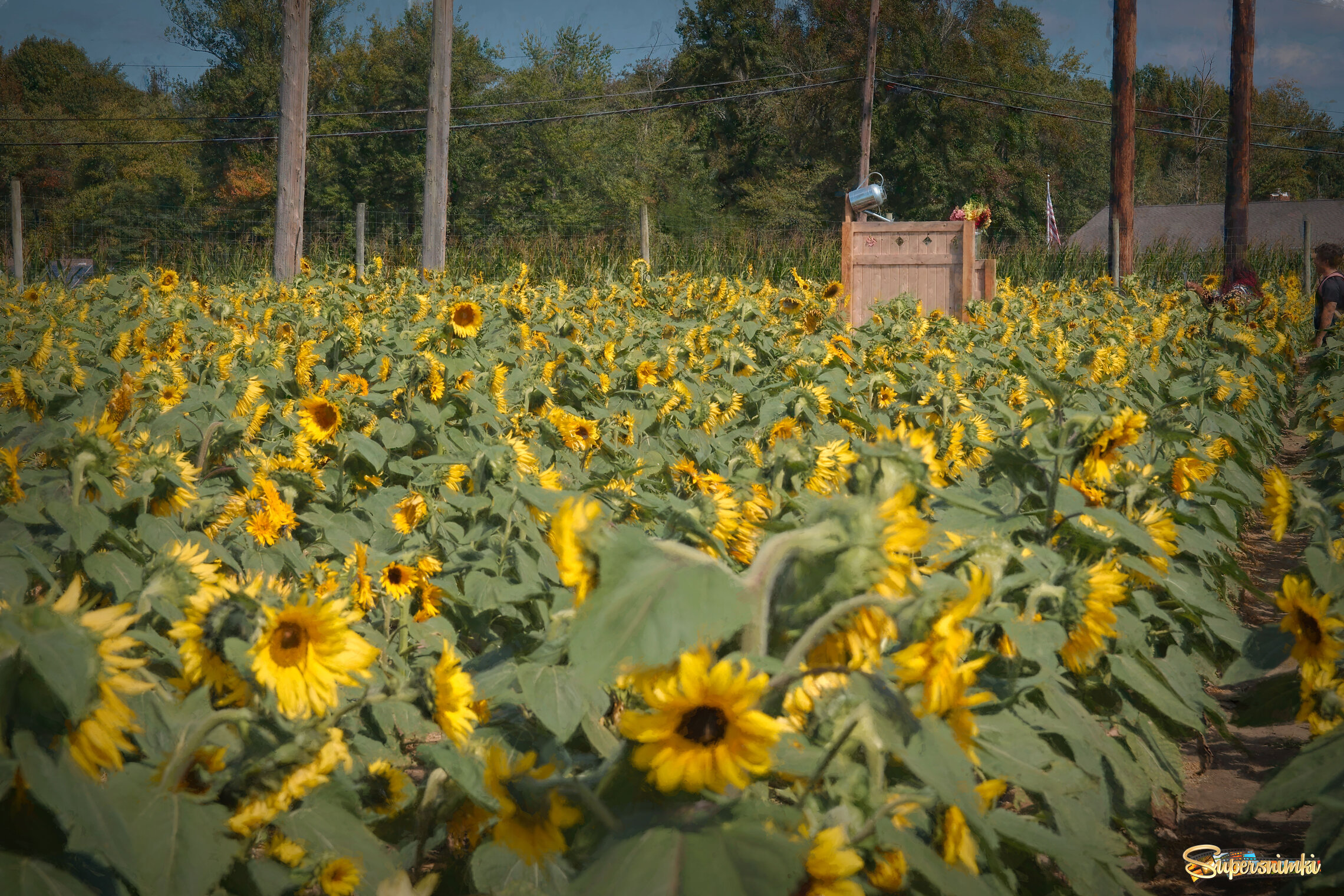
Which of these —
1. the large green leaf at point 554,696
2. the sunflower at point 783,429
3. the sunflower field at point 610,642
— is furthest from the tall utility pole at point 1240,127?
the large green leaf at point 554,696

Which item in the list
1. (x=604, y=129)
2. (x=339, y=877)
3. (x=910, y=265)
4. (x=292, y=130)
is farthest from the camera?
(x=604, y=129)

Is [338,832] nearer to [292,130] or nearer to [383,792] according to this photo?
[383,792]

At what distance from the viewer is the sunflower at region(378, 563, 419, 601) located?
2348mm

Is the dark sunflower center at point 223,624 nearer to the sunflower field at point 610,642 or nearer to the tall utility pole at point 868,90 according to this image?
the sunflower field at point 610,642

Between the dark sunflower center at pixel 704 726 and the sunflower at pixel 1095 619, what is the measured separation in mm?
795

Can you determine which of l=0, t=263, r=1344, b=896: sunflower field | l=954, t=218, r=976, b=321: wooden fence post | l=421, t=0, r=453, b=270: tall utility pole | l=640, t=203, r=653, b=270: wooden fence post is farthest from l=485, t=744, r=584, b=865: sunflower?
l=640, t=203, r=653, b=270: wooden fence post

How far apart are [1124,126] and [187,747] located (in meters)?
18.3

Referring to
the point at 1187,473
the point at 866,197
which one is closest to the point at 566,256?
the point at 866,197

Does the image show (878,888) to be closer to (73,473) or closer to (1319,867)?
(1319,867)

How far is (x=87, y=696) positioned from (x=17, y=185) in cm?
1356

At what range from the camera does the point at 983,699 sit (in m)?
1.17

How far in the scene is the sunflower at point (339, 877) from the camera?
4.16 ft

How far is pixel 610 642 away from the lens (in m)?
0.93

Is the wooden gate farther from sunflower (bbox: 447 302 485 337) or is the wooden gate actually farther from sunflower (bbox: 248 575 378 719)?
sunflower (bbox: 248 575 378 719)
